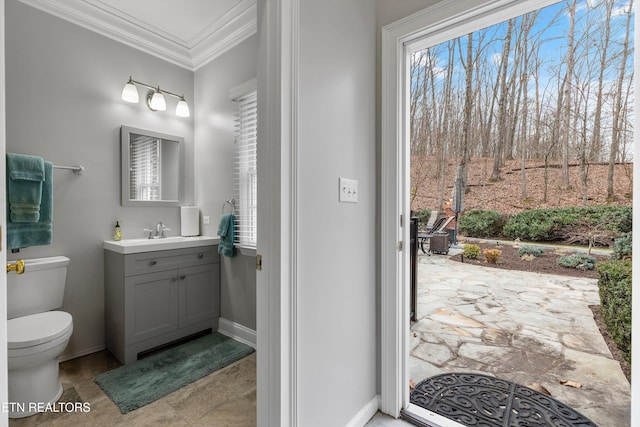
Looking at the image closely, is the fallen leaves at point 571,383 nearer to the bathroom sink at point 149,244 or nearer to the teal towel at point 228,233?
the teal towel at point 228,233

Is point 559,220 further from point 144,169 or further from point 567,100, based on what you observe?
point 144,169

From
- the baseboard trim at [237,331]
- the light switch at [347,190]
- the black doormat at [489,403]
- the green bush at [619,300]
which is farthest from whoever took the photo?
the baseboard trim at [237,331]

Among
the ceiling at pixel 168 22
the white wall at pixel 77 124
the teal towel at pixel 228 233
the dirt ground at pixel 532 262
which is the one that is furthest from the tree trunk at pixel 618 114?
the white wall at pixel 77 124

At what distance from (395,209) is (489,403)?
124cm

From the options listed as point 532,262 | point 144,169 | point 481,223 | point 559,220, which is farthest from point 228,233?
point 532,262

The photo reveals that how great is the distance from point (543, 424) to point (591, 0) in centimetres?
317

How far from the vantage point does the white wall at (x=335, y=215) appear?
3.95 feet

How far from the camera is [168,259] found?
2387 mm

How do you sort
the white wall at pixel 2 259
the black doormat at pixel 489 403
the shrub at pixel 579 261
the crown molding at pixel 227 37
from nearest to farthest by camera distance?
the white wall at pixel 2 259
the black doormat at pixel 489 403
the crown molding at pixel 227 37
the shrub at pixel 579 261

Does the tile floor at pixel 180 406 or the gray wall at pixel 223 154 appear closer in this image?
the tile floor at pixel 180 406

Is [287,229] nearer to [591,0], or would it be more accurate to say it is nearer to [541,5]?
[541,5]

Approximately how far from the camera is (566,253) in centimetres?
334

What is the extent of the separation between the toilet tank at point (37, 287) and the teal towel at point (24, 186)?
0.32 meters

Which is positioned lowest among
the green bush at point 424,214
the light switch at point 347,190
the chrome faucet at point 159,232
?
the chrome faucet at point 159,232
